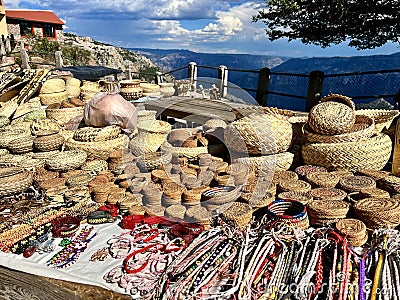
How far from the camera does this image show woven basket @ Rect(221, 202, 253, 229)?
2.05 meters

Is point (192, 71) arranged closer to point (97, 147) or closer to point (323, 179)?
point (97, 147)

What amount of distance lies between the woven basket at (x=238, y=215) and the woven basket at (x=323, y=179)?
0.58 m

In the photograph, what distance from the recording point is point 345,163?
108 inches

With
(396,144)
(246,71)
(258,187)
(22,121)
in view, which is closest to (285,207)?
(258,187)

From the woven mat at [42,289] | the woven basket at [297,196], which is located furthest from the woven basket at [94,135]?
the woven basket at [297,196]

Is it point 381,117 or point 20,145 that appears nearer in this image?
point 20,145

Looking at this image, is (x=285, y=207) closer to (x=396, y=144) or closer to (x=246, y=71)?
(x=396, y=144)

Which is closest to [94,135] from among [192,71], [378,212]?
[378,212]

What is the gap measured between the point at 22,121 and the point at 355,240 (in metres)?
4.31

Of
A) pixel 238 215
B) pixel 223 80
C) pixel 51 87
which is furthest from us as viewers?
pixel 223 80

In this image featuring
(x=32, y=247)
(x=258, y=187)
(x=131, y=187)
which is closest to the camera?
(x=32, y=247)

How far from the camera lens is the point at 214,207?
7.16ft

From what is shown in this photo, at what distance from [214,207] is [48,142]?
1974 mm

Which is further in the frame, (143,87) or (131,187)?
(143,87)
